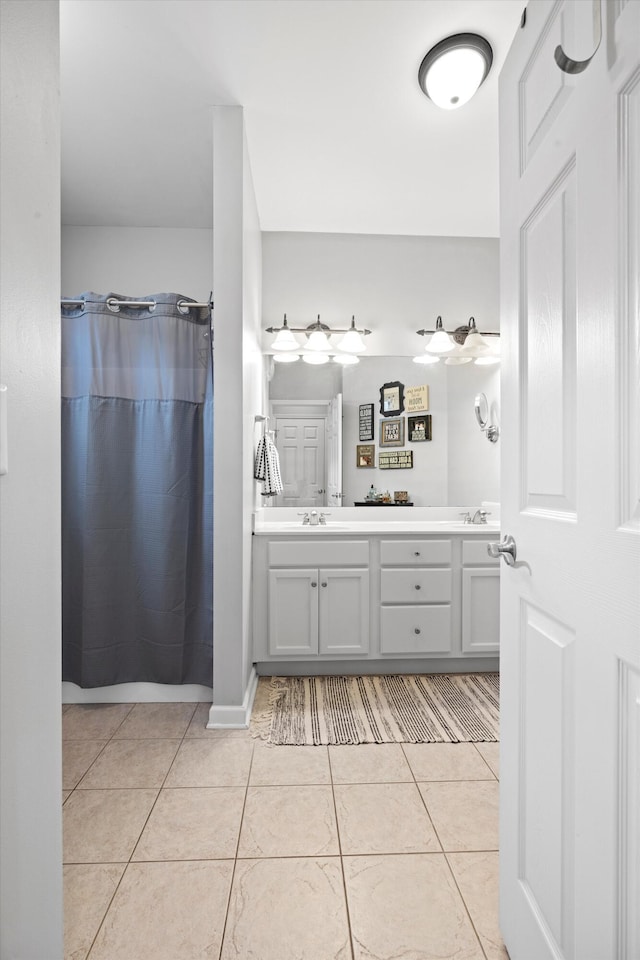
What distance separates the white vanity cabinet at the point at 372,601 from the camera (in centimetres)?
279

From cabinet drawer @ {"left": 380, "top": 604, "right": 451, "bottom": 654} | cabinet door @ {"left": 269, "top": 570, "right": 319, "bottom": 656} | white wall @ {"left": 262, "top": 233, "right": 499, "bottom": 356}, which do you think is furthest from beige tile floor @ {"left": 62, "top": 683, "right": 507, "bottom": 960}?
white wall @ {"left": 262, "top": 233, "right": 499, "bottom": 356}

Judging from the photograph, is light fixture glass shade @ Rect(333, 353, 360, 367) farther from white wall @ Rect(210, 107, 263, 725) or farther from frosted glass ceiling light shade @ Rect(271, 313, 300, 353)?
white wall @ Rect(210, 107, 263, 725)

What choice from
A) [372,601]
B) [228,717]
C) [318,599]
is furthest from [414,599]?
[228,717]

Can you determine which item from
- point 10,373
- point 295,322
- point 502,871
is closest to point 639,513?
point 10,373

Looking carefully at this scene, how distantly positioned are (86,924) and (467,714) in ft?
5.54

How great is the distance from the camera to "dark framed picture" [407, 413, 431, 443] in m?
3.36

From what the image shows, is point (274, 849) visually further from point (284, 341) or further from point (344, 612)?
point (284, 341)

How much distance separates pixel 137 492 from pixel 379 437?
155 centimetres

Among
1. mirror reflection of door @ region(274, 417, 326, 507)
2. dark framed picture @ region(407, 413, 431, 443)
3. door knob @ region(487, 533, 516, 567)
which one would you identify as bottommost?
door knob @ region(487, 533, 516, 567)

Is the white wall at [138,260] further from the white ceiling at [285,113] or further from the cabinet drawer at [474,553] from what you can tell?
the cabinet drawer at [474,553]

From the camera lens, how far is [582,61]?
0.79 metres

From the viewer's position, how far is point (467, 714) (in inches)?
94.7

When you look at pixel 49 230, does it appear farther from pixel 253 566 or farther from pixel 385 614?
pixel 385 614

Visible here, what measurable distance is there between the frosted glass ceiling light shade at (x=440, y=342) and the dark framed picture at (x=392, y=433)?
49cm
